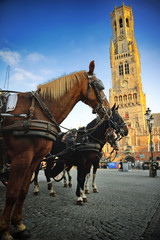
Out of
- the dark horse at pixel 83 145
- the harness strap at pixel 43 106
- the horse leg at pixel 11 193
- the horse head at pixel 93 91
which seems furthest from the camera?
the dark horse at pixel 83 145

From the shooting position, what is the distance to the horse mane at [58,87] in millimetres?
2398

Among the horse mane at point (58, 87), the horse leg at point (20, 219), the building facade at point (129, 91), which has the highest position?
the building facade at point (129, 91)

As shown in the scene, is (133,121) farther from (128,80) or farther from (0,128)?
(0,128)

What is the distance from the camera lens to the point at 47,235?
207cm

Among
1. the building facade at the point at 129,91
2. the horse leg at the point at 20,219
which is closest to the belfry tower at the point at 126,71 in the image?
the building facade at the point at 129,91

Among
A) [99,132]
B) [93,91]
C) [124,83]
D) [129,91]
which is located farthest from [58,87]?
[124,83]

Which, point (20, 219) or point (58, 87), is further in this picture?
point (58, 87)

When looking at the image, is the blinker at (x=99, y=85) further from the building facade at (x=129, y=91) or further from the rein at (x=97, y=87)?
the building facade at (x=129, y=91)

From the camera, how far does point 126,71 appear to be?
5328 centimetres

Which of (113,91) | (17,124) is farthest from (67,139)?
(113,91)

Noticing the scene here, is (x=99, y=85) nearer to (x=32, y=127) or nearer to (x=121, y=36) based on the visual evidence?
(x=32, y=127)

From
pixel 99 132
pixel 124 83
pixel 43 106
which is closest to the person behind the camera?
pixel 43 106

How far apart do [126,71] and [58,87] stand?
56.0m

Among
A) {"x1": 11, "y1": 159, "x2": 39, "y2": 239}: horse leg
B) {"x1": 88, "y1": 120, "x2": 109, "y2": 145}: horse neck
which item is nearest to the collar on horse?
{"x1": 11, "y1": 159, "x2": 39, "y2": 239}: horse leg
